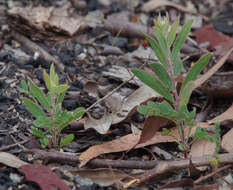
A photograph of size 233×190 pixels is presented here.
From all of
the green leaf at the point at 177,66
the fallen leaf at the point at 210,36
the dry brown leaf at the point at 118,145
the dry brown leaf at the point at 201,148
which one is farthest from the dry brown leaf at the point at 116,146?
the fallen leaf at the point at 210,36

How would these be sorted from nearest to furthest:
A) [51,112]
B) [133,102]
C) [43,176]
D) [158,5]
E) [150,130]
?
[43,176]
[51,112]
[150,130]
[133,102]
[158,5]

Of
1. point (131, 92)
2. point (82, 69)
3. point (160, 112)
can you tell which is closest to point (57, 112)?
point (160, 112)

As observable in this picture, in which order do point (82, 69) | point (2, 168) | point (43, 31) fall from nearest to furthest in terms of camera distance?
point (2, 168) < point (82, 69) < point (43, 31)

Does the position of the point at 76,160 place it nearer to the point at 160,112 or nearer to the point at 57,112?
the point at 57,112

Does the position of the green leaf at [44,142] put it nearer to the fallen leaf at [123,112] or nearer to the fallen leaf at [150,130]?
the fallen leaf at [123,112]

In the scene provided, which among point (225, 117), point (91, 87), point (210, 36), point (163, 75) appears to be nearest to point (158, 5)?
point (210, 36)

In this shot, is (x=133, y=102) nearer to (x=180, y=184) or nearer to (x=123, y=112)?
(x=123, y=112)
